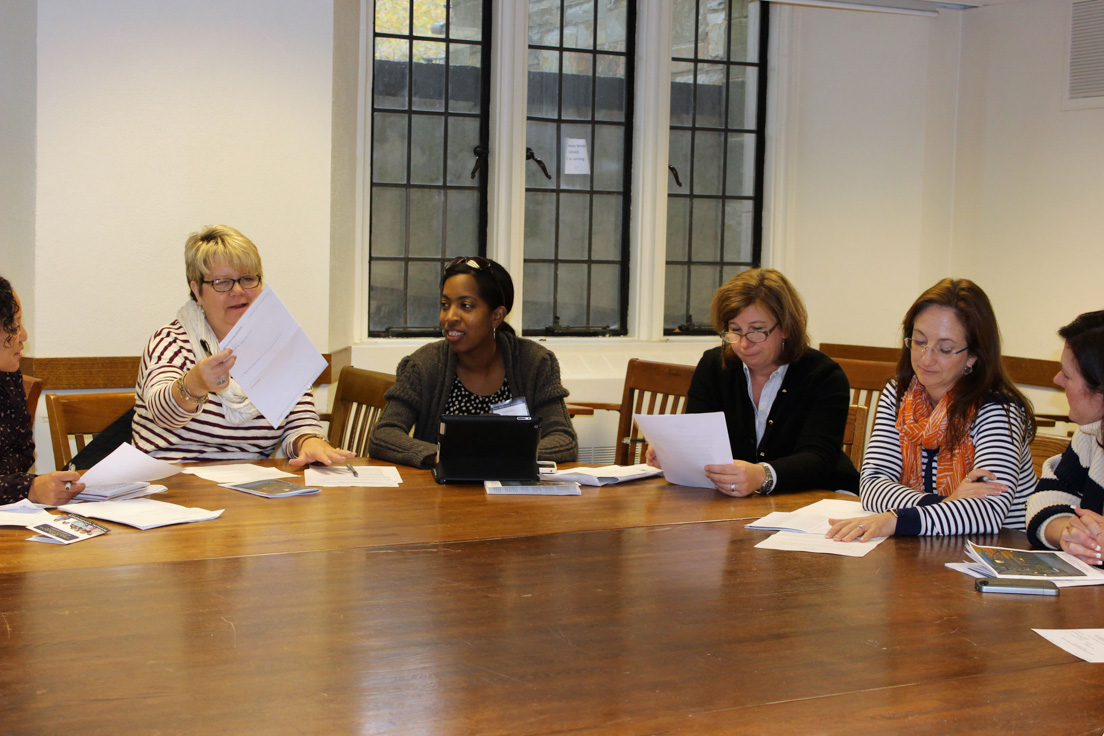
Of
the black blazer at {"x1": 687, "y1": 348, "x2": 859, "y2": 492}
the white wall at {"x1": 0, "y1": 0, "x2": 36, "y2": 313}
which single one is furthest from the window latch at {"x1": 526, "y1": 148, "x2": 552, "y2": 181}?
the black blazer at {"x1": 687, "y1": 348, "x2": 859, "y2": 492}

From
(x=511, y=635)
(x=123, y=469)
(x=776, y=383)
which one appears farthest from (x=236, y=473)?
(x=776, y=383)

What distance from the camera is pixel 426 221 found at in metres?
5.38

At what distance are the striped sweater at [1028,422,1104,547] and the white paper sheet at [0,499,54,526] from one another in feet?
6.80

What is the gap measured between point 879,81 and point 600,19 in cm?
164

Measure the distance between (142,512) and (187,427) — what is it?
804 millimetres

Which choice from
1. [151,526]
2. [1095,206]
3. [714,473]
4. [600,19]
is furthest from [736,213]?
[151,526]

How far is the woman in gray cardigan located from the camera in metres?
3.16

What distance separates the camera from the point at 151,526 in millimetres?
2121

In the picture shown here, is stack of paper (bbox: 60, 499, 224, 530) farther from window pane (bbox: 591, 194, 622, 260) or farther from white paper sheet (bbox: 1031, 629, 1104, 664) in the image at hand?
window pane (bbox: 591, 194, 622, 260)

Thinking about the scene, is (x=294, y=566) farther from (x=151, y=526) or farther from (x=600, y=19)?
(x=600, y=19)

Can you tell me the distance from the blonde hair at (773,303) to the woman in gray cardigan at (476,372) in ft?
1.96

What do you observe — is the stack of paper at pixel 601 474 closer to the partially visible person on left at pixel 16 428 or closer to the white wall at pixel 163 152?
the partially visible person on left at pixel 16 428

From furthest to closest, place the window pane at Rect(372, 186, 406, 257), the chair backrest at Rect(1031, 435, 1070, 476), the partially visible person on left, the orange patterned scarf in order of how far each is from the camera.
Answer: the window pane at Rect(372, 186, 406, 257)
the chair backrest at Rect(1031, 435, 1070, 476)
the orange patterned scarf
the partially visible person on left

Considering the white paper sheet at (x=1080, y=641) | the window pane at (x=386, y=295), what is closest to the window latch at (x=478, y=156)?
the window pane at (x=386, y=295)
